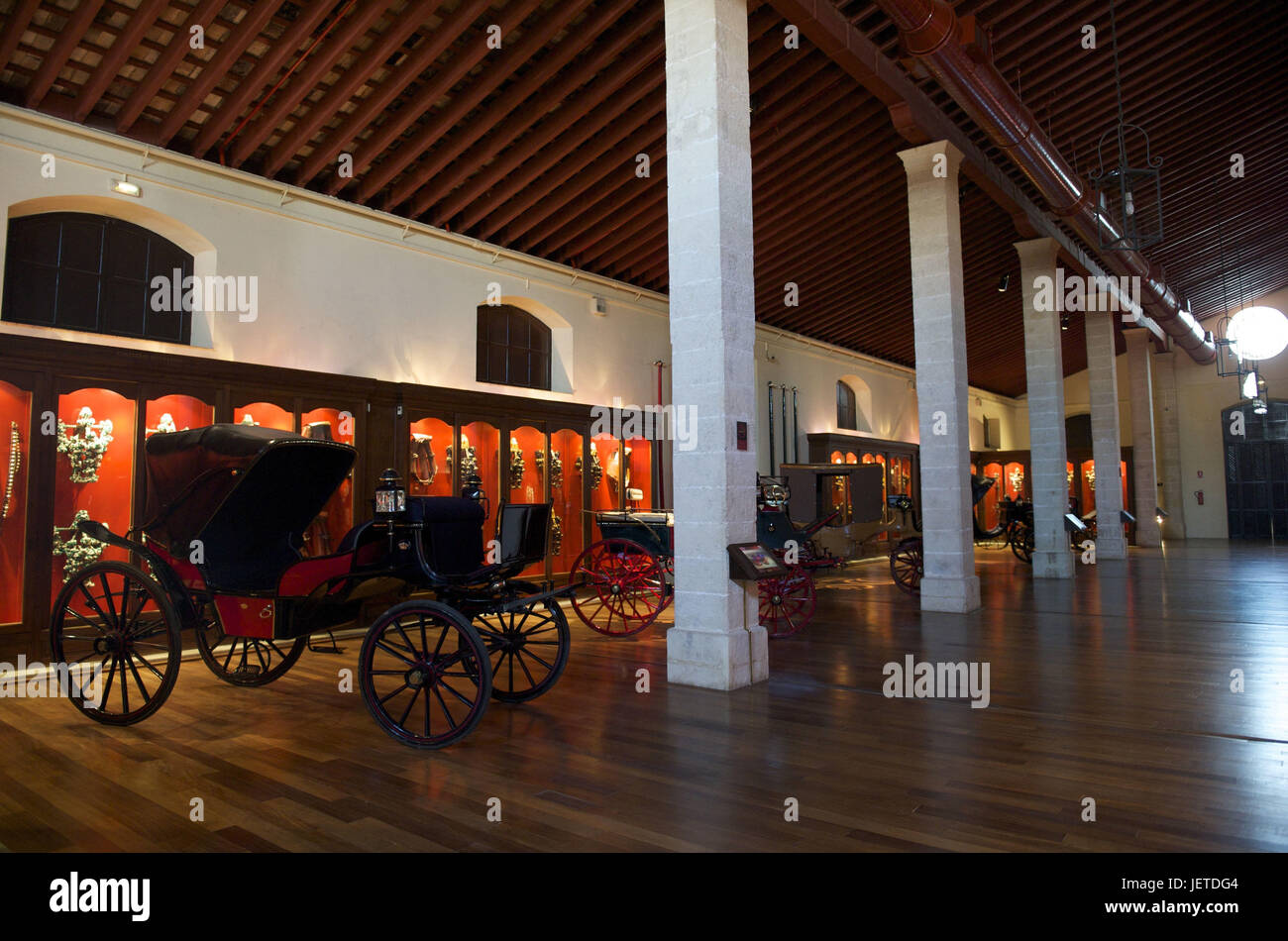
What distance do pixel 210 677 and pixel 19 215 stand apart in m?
4.36

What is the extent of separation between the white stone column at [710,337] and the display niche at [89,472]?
4.75 meters

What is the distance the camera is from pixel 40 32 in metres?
6.04

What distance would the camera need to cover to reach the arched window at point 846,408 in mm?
17625

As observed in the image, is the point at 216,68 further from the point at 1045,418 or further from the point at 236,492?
the point at 1045,418

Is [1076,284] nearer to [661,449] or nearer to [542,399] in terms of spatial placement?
[661,449]

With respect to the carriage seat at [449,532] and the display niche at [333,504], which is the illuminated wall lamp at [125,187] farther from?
the carriage seat at [449,532]

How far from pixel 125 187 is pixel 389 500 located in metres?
5.05

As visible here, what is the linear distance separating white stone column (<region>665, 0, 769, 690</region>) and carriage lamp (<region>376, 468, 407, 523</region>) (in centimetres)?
190

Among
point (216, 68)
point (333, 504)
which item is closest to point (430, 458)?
point (333, 504)

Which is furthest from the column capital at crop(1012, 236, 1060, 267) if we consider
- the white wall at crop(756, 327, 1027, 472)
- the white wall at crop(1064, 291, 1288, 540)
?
the white wall at crop(1064, 291, 1288, 540)

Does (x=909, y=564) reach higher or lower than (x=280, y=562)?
lower

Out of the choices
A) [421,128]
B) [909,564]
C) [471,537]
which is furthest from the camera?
[909,564]

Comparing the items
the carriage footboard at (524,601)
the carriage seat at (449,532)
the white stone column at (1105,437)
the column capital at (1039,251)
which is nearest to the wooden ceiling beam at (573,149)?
the carriage seat at (449,532)

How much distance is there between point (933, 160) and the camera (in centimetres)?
843
